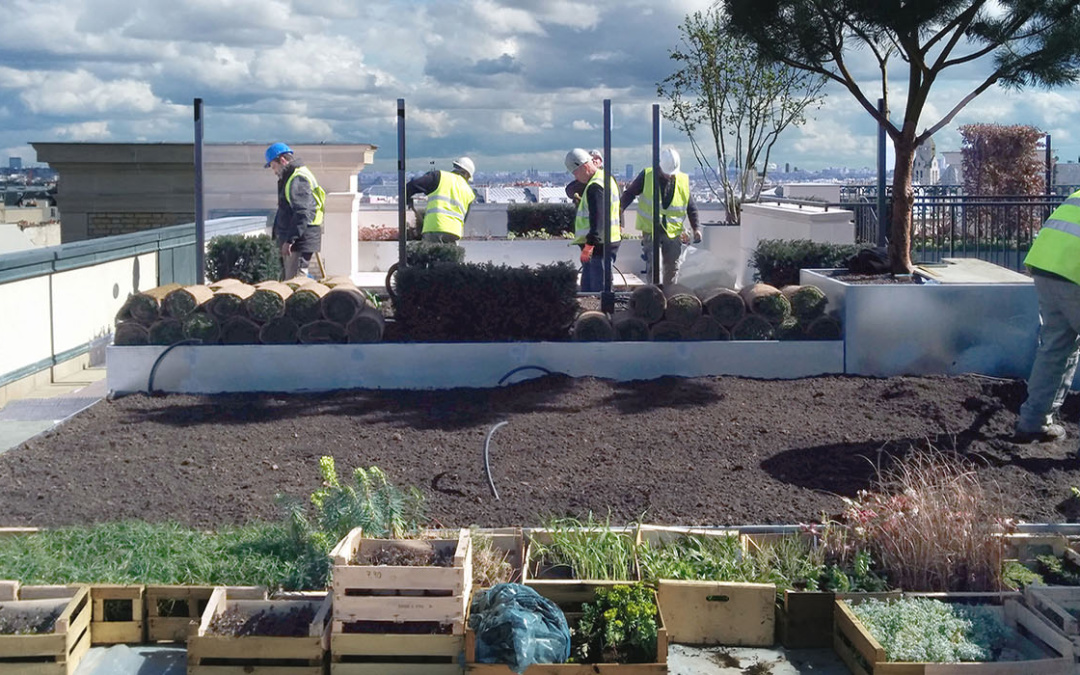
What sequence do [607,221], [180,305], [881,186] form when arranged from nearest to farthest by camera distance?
[180,305] → [607,221] → [881,186]

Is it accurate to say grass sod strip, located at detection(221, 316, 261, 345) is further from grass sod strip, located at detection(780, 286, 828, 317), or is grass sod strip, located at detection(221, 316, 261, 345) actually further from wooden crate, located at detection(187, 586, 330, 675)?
wooden crate, located at detection(187, 586, 330, 675)

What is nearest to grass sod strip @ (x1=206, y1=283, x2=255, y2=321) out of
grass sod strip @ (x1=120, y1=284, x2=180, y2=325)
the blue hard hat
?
grass sod strip @ (x1=120, y1=284, x2=180, y2=325)

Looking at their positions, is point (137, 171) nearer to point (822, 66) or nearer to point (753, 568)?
point (822, 66)

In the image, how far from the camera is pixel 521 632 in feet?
15.2

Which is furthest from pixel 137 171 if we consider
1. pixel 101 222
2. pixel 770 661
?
pixel 770 661

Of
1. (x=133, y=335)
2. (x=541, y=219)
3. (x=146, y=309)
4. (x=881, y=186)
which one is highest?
(x=881, y=186)

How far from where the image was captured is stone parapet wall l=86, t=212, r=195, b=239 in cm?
2222

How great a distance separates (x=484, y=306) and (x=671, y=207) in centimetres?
379

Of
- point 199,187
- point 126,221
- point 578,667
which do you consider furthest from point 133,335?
point 126,221

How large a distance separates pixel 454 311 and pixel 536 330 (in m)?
0.71

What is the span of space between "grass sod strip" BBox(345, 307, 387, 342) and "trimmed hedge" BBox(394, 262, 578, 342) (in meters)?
0.26

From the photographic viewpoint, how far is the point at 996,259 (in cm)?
2081

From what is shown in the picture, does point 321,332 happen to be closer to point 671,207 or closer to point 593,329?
point 593,329

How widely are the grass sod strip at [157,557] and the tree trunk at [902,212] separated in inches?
277
